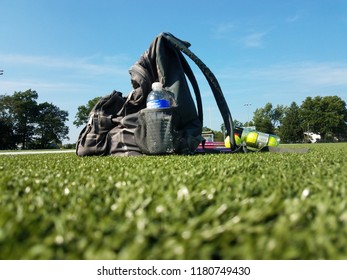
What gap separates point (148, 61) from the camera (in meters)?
6.20

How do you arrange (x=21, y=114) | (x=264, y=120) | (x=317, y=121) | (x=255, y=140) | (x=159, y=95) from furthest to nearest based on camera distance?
(x=264, y=120) < (x=317, y=121) < (x=21, y=114) < (x=255, y=140) < (x=159, y=95)

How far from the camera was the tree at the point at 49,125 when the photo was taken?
198 ft

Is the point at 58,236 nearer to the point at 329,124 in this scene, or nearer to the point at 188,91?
the point at 188,91

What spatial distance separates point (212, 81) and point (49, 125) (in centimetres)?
6218

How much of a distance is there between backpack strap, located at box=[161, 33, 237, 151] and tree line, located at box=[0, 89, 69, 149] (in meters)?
53.9

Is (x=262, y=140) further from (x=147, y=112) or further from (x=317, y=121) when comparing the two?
(x=317, y=121)

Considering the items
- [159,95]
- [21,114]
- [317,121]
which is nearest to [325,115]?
[317,121]

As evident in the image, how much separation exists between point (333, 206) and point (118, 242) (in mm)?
802

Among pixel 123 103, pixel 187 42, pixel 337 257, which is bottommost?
pixel 337 257

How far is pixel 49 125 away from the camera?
62.0 meters

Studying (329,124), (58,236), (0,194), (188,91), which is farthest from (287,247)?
(329,124)

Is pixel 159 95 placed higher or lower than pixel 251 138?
higher

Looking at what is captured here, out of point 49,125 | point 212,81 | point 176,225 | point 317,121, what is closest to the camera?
point 176,225

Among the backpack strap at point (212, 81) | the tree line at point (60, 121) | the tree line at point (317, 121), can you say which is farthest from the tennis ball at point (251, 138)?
the tree line at point (317, 121)
